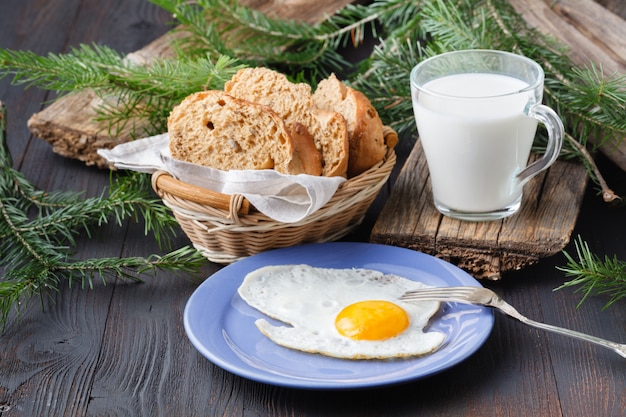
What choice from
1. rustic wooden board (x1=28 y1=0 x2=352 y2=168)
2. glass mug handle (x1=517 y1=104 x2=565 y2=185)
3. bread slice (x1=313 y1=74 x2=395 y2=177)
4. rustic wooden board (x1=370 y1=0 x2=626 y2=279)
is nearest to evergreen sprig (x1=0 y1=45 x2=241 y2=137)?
rustic wooden board (x1=28 y1=0 x2=352 y2=168)

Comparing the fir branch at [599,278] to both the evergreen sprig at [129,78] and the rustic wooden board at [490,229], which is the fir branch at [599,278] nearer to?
the rustic wooden board at [490,229]

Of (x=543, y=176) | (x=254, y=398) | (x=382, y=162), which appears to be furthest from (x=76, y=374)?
(x=543, y=176)

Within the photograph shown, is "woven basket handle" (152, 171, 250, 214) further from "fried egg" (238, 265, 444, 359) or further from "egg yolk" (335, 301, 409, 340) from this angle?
"egg yolk" (335, 301, 409, 340)

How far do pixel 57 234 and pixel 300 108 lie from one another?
2.02ft

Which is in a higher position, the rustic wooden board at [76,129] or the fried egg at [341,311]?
the rustic wooden board at [76,129]

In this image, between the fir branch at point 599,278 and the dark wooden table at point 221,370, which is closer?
the dark wooden table at point 221,370

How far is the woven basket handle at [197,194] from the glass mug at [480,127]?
0.40 metres

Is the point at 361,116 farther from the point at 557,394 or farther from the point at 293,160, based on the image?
the point at 557,394

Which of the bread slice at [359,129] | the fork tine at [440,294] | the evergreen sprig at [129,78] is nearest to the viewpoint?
the fork tine at [440,294]

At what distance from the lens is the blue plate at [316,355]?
1.25 meters

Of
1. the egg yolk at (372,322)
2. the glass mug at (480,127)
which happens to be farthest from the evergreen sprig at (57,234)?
the glass mug at (480,127)

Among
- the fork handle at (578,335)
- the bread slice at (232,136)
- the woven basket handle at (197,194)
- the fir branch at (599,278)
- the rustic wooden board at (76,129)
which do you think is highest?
the bread slice at (232,136)

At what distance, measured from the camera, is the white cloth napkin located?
4.88 feet

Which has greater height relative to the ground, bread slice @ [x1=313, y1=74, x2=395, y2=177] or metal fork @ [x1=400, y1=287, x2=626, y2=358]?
bread slice @ [x1=313, y1=74, x2=395, y2=177]
